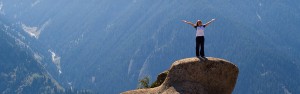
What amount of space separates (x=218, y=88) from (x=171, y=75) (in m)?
3.44

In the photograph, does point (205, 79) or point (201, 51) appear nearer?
point (205, 79)

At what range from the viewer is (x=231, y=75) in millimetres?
43344

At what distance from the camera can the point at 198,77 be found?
137ft

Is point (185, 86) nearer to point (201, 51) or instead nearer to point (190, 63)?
point (190, 63)

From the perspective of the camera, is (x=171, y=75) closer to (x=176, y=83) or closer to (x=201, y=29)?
(x=176, y=83)

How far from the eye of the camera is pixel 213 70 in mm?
42156

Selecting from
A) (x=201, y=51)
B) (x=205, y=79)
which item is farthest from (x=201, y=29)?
(x=205, y=79)

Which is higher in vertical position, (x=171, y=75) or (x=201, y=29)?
(x=201, y=29)

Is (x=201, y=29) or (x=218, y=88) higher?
(x=201, y=29)

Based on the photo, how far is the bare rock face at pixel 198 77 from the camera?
4138 centimetres

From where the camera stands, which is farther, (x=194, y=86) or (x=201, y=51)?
(x=201, y=51)

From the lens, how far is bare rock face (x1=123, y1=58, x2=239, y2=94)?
1629 inches

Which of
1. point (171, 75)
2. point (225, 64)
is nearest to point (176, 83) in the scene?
point (171, 75)

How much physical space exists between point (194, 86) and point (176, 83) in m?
1.46
